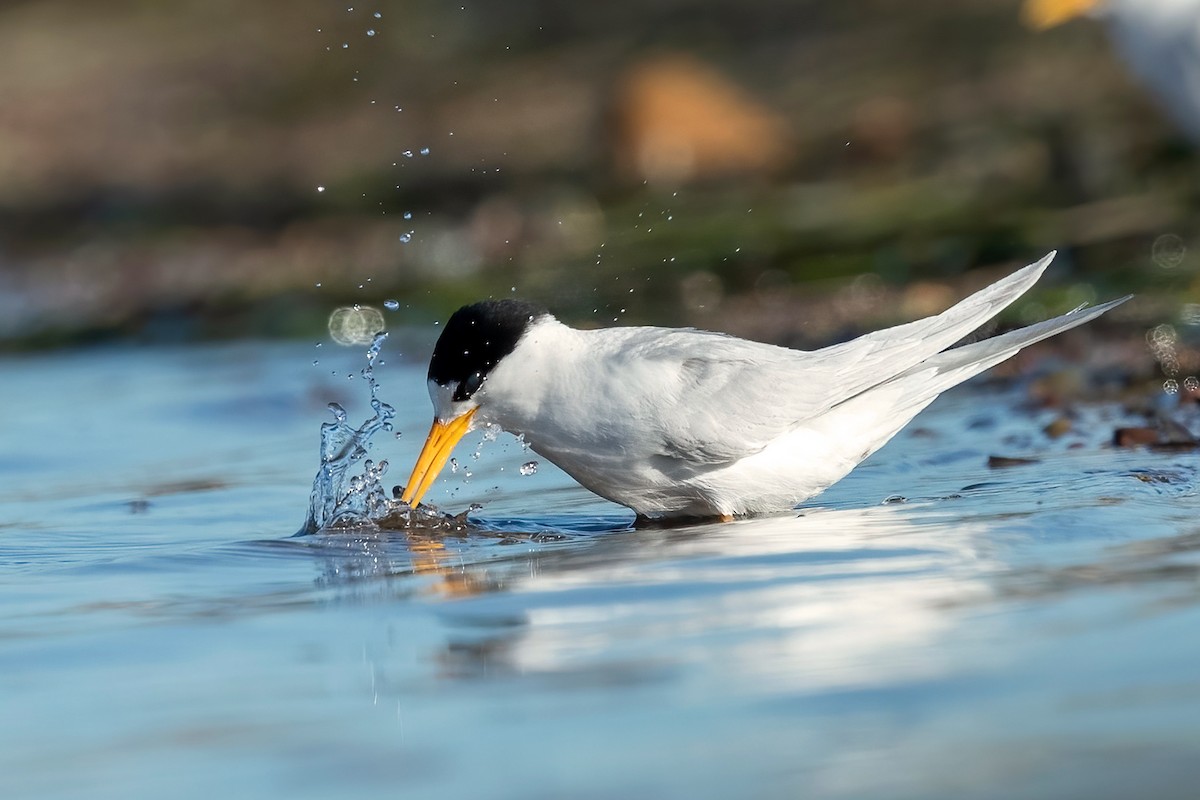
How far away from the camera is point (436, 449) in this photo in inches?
232

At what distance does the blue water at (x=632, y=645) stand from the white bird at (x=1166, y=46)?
423cm

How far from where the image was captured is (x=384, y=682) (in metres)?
3.76

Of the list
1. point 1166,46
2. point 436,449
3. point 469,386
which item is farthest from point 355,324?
point 469,386

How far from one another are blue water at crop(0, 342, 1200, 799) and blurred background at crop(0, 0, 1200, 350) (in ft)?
8.46

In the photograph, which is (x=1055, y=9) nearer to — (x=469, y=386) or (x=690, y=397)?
(x=690, y=397)

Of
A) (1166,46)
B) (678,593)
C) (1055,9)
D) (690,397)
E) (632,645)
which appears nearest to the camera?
(632,645)

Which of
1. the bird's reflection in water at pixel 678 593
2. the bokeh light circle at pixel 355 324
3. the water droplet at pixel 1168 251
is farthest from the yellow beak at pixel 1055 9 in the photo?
the bird's reflection in water at pixel 678 593

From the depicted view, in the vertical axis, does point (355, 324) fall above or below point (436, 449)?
above

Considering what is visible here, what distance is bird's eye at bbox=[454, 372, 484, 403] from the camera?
5738 mm

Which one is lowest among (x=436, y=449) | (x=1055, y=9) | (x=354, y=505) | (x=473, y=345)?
(x=354, y=505)

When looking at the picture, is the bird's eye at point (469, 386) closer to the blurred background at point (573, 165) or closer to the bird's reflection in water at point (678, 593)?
the bird's reflection in water at point (678, 593)

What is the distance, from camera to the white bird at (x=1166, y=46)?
34.2ft

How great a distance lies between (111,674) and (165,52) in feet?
70.7

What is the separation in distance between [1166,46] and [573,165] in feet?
23.8
